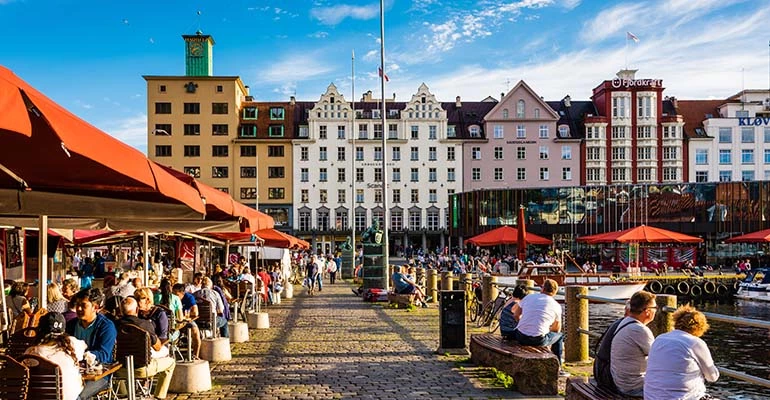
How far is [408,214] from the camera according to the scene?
8512 centimetres

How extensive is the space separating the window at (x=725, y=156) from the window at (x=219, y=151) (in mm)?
51733

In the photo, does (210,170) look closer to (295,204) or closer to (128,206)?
(295,204)

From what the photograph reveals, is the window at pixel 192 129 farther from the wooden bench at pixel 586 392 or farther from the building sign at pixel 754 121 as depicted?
the wooden bench at pixel 586 392

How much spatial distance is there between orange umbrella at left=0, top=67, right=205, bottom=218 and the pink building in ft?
257

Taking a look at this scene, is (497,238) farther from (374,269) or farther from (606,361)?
(606,361)

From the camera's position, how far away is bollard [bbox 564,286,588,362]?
12469 mm

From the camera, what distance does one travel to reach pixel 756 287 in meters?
44.1

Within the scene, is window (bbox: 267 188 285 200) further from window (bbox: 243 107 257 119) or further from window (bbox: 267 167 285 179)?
window (bbox: 243 107 257 119)

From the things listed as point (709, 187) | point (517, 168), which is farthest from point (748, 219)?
point (517, 168)

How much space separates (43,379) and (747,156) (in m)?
89.9

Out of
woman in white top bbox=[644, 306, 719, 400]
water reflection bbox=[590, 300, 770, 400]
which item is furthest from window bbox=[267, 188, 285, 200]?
woman in white top bbox=[644, 306, 719, 400]

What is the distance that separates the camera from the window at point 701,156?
8556 cm

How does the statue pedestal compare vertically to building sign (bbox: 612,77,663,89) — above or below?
below

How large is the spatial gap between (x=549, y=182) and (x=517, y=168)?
12.1 feet
